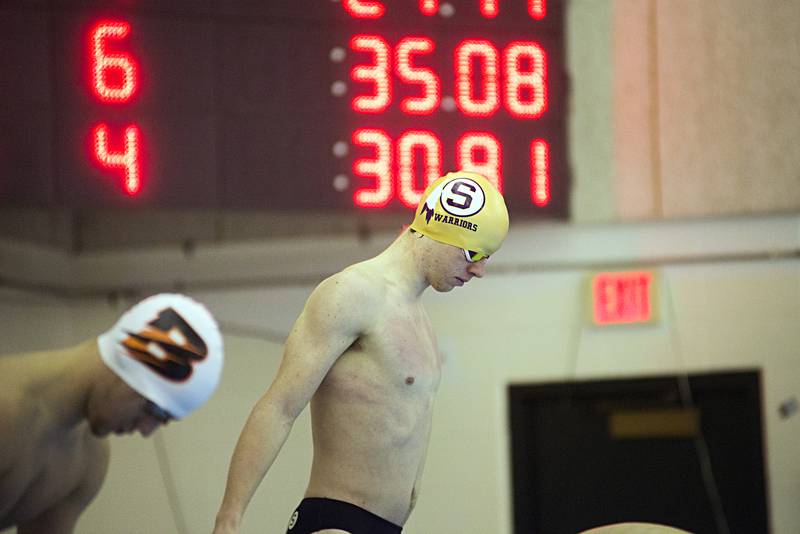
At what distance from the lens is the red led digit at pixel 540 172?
5277 mm

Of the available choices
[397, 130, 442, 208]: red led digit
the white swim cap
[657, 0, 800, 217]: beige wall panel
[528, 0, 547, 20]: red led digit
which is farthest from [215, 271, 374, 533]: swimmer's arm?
[657, 0, 800, 217]: beige wall panel

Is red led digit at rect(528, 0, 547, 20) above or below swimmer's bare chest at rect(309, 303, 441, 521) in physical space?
above

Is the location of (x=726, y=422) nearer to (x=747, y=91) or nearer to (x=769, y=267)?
(x=769, y=267)

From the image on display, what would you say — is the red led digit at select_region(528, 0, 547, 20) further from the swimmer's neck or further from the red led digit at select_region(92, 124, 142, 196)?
the swimmer's neck

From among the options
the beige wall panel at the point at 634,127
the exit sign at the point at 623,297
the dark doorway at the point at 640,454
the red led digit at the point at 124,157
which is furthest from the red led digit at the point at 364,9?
the dark doorway at the point at 640,454

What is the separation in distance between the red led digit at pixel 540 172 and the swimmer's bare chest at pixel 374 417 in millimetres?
2492

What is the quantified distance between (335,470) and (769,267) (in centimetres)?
373

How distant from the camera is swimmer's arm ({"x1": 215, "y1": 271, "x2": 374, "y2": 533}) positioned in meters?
2.62

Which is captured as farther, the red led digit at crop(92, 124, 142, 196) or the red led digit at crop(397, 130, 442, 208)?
the red led digit at crop(397, 130, 442, 208)

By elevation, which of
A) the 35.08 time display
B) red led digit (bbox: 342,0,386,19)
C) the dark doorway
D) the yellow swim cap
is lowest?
the dark doorway

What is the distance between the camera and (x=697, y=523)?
6.18 m

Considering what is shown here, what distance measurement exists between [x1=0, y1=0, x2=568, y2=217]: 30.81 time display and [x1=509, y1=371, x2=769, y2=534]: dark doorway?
127 cm

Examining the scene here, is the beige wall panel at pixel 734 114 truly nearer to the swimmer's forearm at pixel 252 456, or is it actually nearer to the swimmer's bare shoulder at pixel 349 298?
the swimmer's bare shoulder at pixel 349 298

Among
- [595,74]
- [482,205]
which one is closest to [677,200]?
[595,74]
